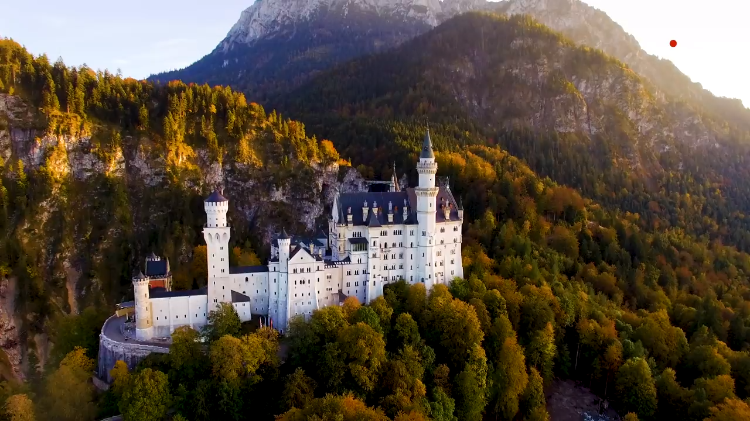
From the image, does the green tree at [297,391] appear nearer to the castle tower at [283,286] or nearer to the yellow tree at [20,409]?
the castle tower at [283,286]

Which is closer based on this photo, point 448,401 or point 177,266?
point 448,401

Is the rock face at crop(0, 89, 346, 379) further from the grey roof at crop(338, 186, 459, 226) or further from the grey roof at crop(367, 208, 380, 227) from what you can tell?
the grey roof at crop(367, 208, 380, 227)

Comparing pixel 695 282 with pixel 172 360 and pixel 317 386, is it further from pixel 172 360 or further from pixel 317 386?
pixel 172 360

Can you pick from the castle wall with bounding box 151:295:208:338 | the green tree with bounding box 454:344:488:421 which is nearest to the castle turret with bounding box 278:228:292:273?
the castle wall with bounding box 151:295:208:338

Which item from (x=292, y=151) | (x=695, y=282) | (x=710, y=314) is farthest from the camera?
(x=292, y=151)

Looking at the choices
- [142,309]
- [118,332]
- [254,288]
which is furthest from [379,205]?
[118,332]

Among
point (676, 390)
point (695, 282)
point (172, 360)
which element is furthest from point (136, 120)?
point (695, 282)

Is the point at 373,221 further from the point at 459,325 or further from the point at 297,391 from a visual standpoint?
the point at 297,391
